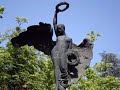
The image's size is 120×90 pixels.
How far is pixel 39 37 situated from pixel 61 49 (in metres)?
0.92

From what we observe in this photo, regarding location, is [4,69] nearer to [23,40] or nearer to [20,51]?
[20,51]

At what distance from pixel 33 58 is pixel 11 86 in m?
3.27

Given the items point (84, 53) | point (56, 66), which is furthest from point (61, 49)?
point (84, 53)

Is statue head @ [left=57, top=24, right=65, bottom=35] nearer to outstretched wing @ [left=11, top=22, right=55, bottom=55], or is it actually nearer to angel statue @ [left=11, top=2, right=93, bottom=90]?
angel statue @ [left=11, top=2, right=93, bottom=90]

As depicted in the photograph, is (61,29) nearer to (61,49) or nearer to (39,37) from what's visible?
(61,49)

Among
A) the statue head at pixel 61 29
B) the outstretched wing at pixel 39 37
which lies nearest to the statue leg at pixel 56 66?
the outstretched wing at pixel 39 37

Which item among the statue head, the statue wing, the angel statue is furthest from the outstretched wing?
the statue wing

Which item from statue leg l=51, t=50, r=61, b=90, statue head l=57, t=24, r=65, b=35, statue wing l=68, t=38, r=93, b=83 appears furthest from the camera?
statue wing l=68, t=38, r=93, b=83

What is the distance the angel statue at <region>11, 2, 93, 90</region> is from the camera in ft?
28.5

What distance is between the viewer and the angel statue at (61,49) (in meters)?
8.68

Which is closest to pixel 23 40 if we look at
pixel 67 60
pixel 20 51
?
pixel 67 60

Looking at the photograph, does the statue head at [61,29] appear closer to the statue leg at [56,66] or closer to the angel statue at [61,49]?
the angel statue at [61,49]

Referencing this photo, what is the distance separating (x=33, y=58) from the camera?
24.6 metres

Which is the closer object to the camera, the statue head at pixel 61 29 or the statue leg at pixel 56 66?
the statue leg at pixel 56 66
